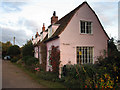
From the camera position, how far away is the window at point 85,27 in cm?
1203

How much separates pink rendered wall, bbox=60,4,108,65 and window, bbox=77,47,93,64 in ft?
1.36

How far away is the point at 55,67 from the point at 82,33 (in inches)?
170

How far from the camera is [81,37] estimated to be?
11.7 metres

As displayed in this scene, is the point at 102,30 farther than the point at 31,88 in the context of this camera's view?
Yes

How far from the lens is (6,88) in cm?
759

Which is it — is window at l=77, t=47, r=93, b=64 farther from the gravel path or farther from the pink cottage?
the gravel path

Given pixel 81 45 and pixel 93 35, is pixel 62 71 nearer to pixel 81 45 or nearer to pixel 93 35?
pixel 81 45

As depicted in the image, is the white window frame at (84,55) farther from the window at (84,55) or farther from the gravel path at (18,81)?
the gravel path at (18,81)

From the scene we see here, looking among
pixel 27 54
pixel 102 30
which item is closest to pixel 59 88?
pixel 102 30

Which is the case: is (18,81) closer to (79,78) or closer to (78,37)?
(79,78)

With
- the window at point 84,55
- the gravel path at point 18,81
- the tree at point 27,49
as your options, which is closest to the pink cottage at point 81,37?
the window at point 84,55

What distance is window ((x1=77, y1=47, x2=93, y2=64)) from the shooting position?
38.0 feet

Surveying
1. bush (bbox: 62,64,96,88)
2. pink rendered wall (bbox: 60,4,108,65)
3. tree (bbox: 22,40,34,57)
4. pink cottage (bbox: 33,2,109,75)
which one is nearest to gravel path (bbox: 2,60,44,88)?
bush (bbox: 62,64,96,88)

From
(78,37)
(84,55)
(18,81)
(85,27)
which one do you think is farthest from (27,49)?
(85,27)
